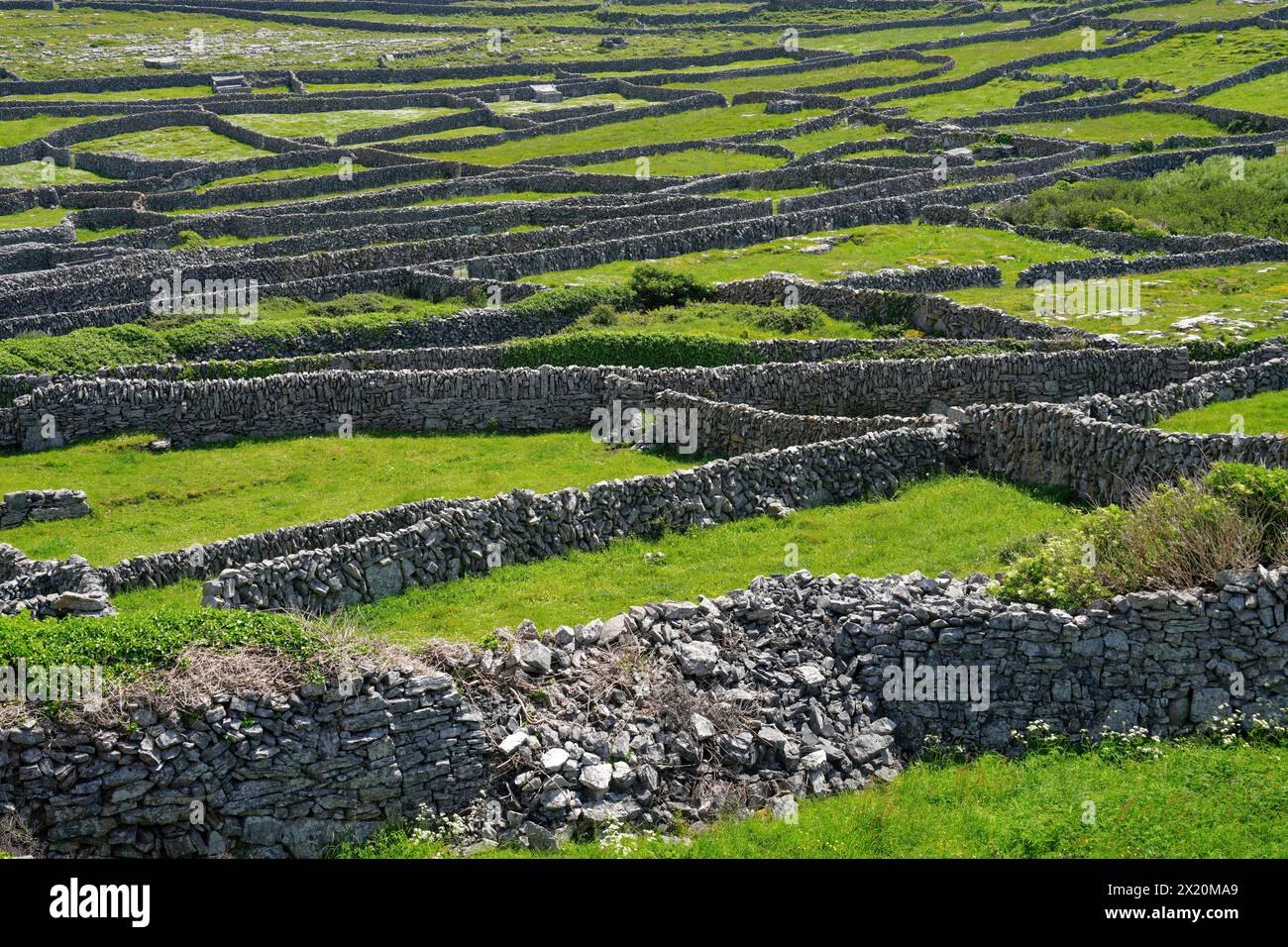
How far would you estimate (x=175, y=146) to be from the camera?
88.2 metres

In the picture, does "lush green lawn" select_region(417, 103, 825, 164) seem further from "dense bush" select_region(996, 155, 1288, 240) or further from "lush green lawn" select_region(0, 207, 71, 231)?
"dense bush" select_region(996, 155, 1288, 240)

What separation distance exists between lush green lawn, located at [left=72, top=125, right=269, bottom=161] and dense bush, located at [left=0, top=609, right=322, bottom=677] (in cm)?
7207

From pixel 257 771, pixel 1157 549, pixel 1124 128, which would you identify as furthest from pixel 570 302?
pixel 1124 128

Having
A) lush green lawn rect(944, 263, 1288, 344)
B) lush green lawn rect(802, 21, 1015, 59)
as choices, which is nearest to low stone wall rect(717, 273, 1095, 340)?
lush green lawn rect(944, 263, 1288, 344)

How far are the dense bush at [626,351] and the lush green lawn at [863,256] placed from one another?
1165cm

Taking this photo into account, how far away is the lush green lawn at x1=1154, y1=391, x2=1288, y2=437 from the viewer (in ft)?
92.3

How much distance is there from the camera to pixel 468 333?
42781 millimetres

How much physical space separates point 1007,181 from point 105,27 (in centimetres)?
10172

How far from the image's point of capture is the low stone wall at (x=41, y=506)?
28.0m

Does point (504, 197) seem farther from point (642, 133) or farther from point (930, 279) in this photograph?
point (930, 279)

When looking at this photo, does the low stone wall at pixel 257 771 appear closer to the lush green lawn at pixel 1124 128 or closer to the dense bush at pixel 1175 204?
the dense bush at pixel 1175 204

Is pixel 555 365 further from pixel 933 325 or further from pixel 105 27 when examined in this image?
pixel 105 27

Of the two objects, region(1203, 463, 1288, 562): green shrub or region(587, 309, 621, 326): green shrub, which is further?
region(587, 309, 621, 326): green shrub

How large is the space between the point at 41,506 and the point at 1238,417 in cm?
2350
